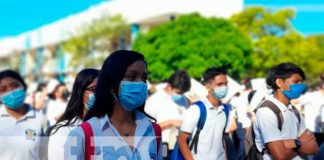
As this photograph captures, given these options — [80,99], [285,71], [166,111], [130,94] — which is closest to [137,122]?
[130,94]

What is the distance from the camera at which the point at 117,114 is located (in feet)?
10.4

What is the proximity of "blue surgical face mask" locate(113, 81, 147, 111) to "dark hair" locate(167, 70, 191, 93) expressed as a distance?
509 centimetres

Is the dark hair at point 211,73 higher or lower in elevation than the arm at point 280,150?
higher

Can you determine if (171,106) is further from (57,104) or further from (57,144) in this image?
(57,144)

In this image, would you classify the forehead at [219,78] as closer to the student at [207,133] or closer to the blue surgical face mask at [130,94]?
the student at [207,133]

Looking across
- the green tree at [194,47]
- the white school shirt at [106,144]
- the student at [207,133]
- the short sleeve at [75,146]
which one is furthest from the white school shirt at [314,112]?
the green tree at [194,47]

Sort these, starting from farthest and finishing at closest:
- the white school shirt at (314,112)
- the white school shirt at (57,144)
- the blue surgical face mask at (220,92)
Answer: the white school shirt at (314,112) < the blue surgical face mask at (220,92) < the white school shirt at (57,144)

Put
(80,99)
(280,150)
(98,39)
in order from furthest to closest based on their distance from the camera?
(98,39) → (280,150) → (80,99)

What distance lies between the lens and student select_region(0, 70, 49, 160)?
4953 millimetres

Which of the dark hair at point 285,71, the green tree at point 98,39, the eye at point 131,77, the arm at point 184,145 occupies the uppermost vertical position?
the green tree at point 98,39

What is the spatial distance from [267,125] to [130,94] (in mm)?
1880

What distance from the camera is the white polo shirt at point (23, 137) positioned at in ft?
16.1

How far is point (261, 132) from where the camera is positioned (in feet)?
15.5

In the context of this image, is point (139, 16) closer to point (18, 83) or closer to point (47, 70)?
point (47, 70)
